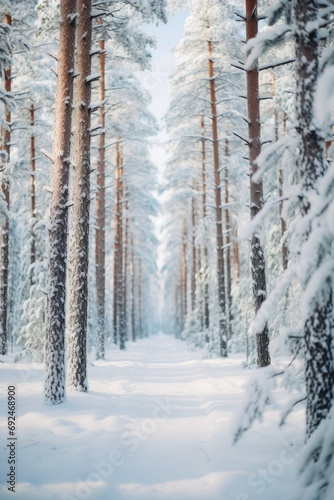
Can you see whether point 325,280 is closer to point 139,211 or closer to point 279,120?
point 279,120

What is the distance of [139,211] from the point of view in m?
28.6

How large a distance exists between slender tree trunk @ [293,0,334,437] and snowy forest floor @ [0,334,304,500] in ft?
2.23

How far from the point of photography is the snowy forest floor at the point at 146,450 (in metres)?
3.28

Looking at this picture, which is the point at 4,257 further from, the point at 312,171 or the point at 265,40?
the point at 312,171

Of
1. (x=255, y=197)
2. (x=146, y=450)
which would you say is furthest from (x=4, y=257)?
(x=146, y=450)

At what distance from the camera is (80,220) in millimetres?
7176

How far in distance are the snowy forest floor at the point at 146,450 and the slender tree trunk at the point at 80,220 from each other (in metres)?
0.82

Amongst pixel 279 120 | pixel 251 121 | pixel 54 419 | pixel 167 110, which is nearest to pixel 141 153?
pixel 167 110

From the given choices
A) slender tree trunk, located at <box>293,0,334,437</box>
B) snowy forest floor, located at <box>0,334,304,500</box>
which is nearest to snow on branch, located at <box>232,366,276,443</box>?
snowy forest floor, located at <box>0,334,304,500</box>

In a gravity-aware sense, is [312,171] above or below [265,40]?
below

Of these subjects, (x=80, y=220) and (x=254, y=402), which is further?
(x=80, y=220)

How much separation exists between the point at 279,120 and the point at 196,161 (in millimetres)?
5515

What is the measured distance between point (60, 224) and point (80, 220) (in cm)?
107

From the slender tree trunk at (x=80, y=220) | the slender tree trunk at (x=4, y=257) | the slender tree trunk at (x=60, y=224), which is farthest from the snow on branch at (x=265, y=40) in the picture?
the slender tree trunk at (x=4, y=257)
